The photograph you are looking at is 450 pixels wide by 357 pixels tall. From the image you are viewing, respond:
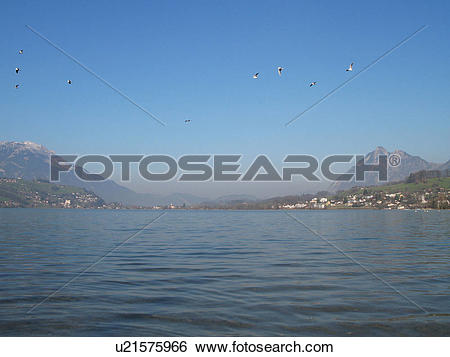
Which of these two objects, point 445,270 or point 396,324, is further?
point 445,270

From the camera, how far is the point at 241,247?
100 ft

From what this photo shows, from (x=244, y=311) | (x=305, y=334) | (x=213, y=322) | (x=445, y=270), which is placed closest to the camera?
(x=305, y=334)

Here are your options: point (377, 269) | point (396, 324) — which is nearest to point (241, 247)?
point (377, 269)

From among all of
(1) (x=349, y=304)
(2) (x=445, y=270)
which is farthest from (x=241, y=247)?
(1) (x=349, y=304)

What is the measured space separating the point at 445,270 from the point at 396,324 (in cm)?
1085

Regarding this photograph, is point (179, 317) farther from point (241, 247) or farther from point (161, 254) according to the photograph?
point (241, 247)

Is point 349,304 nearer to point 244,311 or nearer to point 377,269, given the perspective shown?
point 244,311

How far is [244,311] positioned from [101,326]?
3.96 m

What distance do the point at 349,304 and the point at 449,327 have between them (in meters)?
2.98
